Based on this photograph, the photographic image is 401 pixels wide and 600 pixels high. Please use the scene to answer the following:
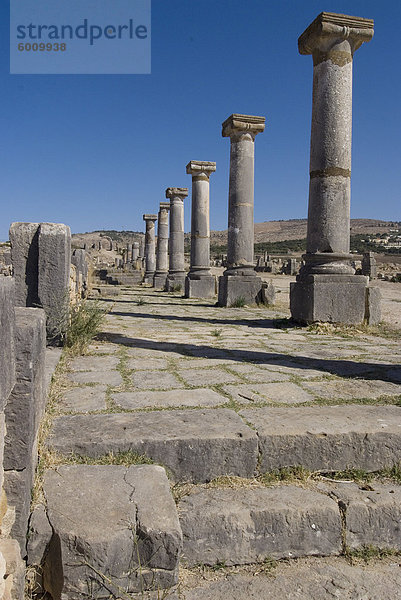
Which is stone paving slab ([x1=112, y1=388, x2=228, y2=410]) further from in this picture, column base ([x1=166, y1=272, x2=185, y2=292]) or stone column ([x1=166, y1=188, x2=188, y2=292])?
stone column ([x1=166, y1=188, x2=188, y2=292])

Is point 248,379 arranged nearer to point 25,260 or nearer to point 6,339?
point 25,260

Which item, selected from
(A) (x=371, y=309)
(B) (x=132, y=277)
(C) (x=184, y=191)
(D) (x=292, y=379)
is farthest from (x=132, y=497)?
(B) (x=132, y=277)

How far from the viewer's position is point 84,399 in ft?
10.0

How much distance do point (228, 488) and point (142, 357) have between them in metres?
2.43

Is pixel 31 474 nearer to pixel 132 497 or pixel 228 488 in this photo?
pixel 132 497

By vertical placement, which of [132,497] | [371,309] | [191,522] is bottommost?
[191,522]

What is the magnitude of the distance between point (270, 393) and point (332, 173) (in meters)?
4.53

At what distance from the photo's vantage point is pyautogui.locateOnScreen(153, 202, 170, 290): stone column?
19.7 m

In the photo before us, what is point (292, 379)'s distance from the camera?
12.2ft

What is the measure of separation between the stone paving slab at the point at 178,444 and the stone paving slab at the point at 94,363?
1512 mm

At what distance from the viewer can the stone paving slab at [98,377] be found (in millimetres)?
3543

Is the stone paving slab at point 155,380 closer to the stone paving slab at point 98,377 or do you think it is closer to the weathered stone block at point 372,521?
the stone paving slab at point 98,377

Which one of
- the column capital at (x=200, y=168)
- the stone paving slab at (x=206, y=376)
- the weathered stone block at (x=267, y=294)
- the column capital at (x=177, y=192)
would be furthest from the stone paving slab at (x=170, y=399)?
the column capital at (x=177, y=192)

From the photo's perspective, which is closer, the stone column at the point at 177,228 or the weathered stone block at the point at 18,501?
the weathered stone block at the point at 18,501
